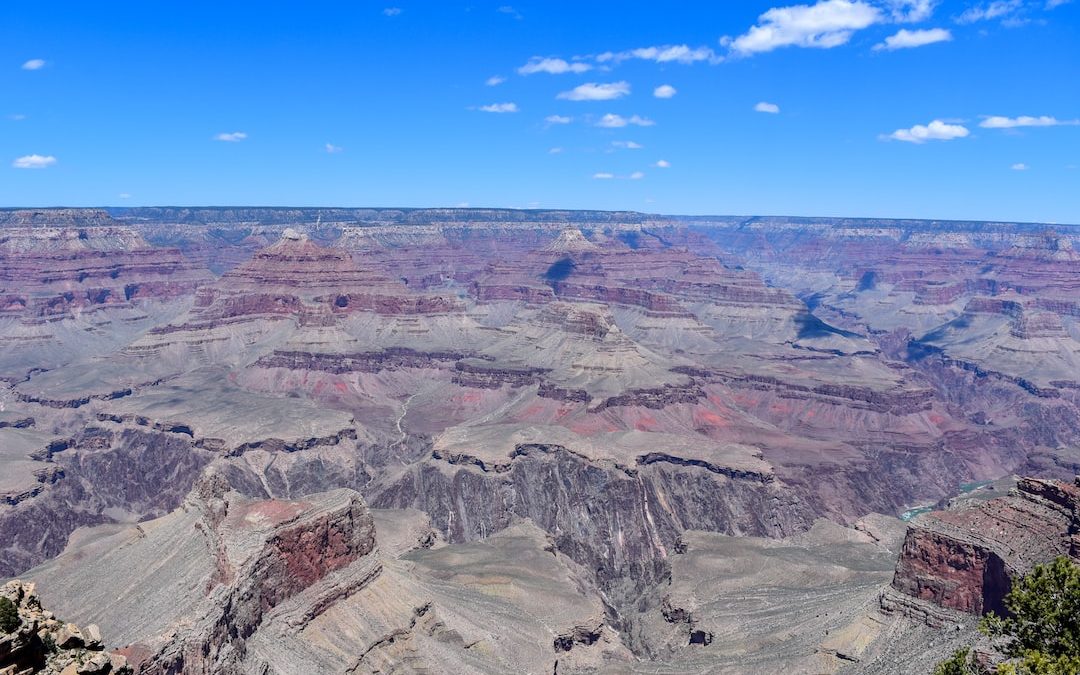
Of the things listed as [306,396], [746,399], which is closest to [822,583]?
[746,399]

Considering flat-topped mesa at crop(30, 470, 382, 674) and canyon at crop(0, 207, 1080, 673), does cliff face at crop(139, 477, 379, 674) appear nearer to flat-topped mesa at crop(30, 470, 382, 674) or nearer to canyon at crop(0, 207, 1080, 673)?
flat-topped mesa at crop(30, 470, 382, 674)

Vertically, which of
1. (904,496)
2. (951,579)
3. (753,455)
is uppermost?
(951,579)

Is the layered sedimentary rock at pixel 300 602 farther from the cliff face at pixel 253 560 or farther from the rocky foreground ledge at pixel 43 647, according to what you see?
the rocky foreground ledge at pixel 43 647

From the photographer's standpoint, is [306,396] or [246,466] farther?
[306,396]

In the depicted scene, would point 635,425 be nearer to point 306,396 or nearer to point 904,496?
point 904,496

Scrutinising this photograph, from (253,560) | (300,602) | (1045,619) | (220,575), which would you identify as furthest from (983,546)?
(220,575)

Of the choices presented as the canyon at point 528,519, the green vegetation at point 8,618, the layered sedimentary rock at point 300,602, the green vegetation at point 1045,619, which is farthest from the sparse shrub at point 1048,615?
the layered sedimentary rock at point 300,602

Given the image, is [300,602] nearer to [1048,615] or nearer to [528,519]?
[1048,615]
